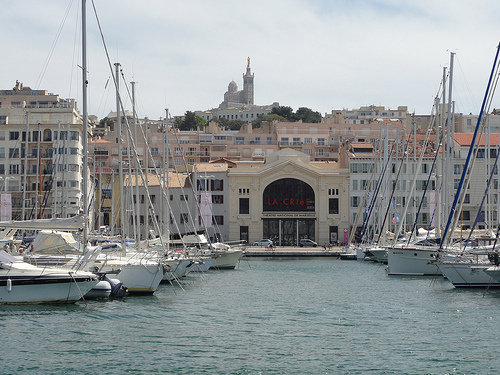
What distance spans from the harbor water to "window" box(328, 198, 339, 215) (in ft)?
193

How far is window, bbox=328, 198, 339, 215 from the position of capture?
104438mm

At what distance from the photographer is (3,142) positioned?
99375mm

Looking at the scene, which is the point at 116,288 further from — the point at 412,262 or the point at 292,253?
the point at 292,253

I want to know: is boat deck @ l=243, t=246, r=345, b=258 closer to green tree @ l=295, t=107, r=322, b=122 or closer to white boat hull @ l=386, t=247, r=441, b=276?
white boat hull @ l=386, t=247, r=441, b=276

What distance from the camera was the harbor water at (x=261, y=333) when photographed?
2408cm

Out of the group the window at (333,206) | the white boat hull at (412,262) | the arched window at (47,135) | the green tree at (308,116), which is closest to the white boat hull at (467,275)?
the white boat hull at (412,262)

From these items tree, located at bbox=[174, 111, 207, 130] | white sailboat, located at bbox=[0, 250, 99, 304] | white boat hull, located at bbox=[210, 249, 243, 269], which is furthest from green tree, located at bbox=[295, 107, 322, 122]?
white sailboat, located at bbox=[0, 250, 99, 304]

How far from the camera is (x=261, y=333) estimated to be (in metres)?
29.8

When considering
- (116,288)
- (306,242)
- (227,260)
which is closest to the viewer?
(116,288)

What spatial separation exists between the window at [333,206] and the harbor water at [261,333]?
58.9 metres

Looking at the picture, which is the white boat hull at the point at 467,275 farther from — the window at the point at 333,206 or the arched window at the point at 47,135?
the arched window at the point at 47,135

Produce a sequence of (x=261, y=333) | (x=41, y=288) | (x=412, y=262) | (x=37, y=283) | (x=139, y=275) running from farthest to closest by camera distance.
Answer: (x=412, y=262)
(x=139, y=275)
(x=41, y=288)
(x=37, y=283)
(x=261, y=333)

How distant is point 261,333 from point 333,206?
75.7 meters

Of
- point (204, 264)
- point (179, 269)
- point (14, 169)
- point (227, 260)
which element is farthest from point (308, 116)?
point (179, 269)
